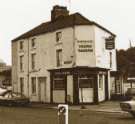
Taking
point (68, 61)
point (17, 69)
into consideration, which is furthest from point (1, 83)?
point (68, 61)

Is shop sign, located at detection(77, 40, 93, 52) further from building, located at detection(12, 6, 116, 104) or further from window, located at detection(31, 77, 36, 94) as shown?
window, located at detection(31, 77, 36, 94)

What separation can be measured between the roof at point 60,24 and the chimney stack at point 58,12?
2.21 ft

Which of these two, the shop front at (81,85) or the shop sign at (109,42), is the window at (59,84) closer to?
the shop front at (81,85)

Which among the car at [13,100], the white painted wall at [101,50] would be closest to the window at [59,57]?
the white painted wall at [101,50]

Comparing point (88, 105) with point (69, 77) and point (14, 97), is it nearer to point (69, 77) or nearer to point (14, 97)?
point (69, 77)

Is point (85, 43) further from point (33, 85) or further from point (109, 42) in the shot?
point (33, 85)

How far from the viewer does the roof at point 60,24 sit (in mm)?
42987

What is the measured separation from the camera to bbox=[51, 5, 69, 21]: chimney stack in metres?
48.2

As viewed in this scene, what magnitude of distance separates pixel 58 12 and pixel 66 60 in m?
7.45

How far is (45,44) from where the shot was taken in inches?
1836

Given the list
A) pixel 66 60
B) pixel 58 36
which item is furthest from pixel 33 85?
pixel 66 60

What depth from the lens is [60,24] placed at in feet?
148

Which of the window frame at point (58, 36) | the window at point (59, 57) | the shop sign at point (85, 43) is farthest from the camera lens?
the window frame at point (58, 36)

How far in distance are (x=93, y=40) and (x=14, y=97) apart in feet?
29.9
